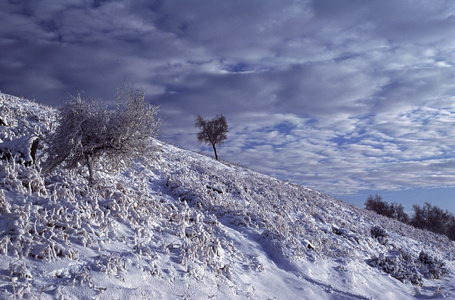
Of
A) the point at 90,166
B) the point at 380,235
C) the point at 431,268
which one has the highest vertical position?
the point at 90,166

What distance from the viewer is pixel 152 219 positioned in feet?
36.8

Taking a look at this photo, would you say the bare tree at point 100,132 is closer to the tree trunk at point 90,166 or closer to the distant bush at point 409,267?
the tree trunk at point 90,166

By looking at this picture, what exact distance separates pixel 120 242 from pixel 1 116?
11659 mm

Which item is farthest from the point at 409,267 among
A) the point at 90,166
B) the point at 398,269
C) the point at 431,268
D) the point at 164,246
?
the point at 90,166

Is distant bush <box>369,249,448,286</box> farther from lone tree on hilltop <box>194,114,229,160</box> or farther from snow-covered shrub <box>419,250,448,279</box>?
lone tree on hilltop <box>194,114,229,160</box>

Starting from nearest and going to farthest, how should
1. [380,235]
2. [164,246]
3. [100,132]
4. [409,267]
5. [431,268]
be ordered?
[164,246] < [100,132] < [409,267] < [431,268] < [380,235]

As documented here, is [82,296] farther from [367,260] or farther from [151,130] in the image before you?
[367,260]

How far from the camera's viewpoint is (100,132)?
11570 mm

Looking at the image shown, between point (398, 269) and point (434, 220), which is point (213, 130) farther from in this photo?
point (434, 220)

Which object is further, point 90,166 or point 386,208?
point 386,208

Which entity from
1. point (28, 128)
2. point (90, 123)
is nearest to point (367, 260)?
point (90, 123)

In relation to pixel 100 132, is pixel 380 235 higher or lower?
lower

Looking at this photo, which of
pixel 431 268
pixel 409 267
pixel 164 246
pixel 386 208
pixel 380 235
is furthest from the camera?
pixel 386 208

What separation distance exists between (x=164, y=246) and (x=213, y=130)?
3980 centimetres
